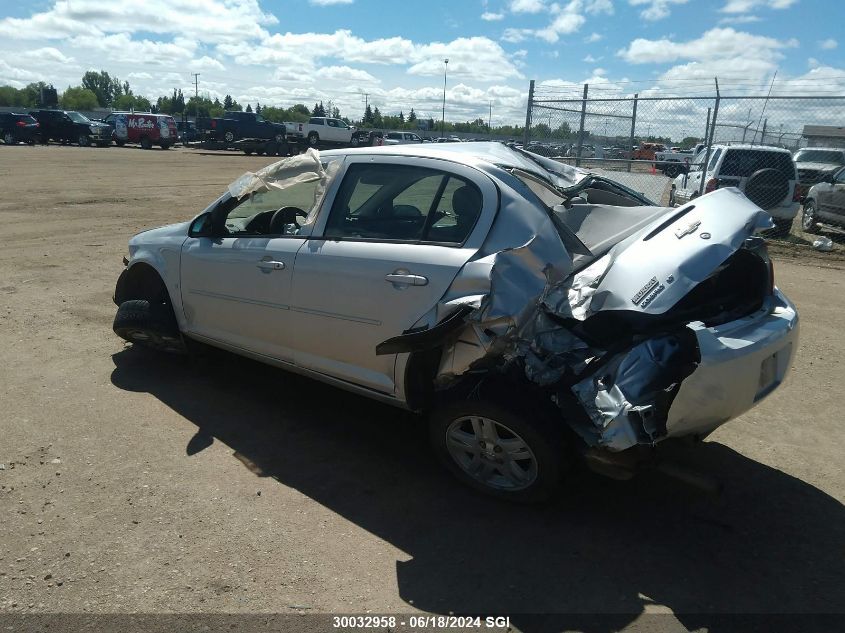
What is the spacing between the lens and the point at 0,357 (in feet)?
16.9

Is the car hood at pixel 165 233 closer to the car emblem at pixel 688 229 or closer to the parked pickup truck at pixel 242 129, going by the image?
the car emblem at pixel 688 229

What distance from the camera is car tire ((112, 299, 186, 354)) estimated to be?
4816 mm

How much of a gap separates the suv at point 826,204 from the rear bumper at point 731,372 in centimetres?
1094

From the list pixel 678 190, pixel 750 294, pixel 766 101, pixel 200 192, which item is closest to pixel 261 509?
pixel 750 294

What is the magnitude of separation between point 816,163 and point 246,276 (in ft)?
63.8

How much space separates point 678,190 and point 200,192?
11.6 m

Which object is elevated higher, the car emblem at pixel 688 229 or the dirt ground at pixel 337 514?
the car emblem at pixel 688 229

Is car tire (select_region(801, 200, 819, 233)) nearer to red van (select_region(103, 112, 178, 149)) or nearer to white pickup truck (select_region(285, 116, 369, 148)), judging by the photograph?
white pickup truck (select_region(285, 116, 369, 148))

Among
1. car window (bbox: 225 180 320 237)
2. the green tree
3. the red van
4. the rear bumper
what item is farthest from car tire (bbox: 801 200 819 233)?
the green tree

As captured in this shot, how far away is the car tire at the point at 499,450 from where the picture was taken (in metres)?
3.12

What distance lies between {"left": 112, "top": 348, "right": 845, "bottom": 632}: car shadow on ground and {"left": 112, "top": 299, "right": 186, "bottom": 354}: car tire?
2.06 feet

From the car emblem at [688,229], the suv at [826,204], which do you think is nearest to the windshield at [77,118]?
the suv at [826,204]

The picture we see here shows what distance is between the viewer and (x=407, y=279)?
134 inches

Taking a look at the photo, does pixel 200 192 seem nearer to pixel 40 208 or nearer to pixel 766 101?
pixel 40 208
